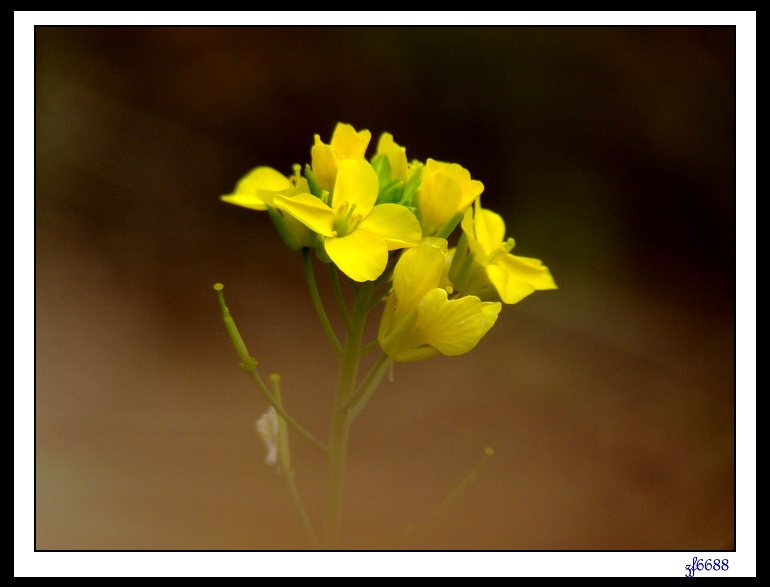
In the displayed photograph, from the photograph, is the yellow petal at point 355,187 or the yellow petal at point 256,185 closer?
the yellow petal at point 355,187

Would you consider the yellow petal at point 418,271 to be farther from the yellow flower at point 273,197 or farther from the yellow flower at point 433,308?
the yellow flower at point 273,197

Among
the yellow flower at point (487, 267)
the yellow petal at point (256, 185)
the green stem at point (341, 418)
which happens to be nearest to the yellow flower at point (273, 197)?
the yellow petal at point (256, 185)

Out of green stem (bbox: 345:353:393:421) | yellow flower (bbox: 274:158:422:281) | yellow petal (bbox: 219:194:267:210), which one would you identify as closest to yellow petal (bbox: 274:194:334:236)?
yellow flower (bbox: 274:158:422:281)

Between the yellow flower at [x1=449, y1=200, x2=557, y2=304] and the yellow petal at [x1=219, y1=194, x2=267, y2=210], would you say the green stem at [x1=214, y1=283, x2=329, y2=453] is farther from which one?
the yellow flower at [x1=449, y1=200, x2=557, y2=304]

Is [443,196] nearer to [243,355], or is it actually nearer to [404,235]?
[404,235]

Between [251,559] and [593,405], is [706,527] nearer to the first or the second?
[593,405]

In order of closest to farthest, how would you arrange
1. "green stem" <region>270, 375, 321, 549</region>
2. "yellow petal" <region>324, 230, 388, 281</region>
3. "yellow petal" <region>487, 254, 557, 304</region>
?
"yellow petal" <region>324, 230, 388, 281</region> < "yellow petal" <region>487, 254, 557, 304</region> < "green stem" <region>270, 375, 321, 549</region>
